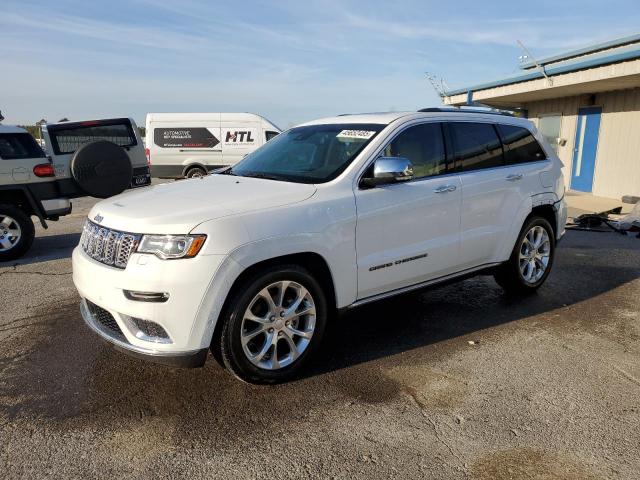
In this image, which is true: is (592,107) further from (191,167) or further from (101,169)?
(101,169)

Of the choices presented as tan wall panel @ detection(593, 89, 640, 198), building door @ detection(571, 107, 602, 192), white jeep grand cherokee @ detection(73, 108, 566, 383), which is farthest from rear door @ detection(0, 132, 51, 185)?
building door @ detection(571, 107, 602, 192)

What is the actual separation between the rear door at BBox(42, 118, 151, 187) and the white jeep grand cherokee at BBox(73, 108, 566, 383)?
5.01 m

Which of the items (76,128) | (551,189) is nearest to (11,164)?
→ (76,128)

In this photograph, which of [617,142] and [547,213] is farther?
[617,142]

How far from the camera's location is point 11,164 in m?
7.30

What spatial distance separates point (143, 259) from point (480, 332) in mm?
2799

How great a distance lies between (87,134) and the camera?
28.7ft

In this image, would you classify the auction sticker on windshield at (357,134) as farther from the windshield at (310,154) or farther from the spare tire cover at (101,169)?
the spare tire cover at (101,169)

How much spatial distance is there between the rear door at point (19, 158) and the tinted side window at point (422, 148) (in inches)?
224

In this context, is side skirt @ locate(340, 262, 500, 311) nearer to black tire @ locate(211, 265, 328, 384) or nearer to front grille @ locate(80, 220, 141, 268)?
black tire @ locate(211, 265, 328, 384)

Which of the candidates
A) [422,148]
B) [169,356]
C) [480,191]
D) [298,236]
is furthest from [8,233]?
[480,191]

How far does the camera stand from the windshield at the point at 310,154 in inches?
155

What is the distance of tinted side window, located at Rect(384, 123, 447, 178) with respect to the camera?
4.13 m

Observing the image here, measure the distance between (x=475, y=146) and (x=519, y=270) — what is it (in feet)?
4.36
